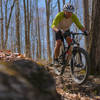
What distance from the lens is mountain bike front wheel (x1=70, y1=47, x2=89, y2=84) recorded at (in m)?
3.62

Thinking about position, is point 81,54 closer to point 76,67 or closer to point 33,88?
point 76,67

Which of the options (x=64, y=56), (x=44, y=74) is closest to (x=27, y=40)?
(x=64, y=56)

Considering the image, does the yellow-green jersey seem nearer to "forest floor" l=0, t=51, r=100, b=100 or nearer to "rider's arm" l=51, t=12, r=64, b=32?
"rider's arm" l=51, t=12, r=64, b=32

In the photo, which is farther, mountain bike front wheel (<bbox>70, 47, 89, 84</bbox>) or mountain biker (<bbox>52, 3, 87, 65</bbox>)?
mountain biker (<bbox>52, 3, 87, 65</bbox>)

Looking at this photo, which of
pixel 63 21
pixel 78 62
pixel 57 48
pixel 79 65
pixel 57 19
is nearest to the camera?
pixel 79 65

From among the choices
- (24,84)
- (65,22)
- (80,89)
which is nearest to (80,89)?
→ (80,89)

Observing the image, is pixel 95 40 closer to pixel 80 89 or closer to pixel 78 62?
pixel 78 62

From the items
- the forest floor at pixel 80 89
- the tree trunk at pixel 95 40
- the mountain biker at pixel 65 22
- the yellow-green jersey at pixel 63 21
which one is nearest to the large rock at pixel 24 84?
the forest floor at pixel 80 89

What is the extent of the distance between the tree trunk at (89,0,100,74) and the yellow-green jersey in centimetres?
36

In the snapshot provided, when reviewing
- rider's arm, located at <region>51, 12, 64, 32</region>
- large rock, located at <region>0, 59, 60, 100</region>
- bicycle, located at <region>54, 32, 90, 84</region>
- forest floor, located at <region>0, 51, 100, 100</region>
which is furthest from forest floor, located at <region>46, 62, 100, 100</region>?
large rock, located at <region>0, 59, 60, 100</region>

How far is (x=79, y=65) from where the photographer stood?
152 inches

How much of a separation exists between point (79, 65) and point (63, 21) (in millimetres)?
1261

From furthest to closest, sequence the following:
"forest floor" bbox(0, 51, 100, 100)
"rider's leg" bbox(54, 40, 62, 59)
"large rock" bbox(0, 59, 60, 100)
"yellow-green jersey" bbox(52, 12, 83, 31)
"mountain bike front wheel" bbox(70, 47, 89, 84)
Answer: "rider's leg" bbox(54, 40, 62, 59)
"yellow-green jersey" bbox(52, 12, 83, 31)
"mountain bike front wheel" bbox(70, 47, 89, 84)
"forest floor" bbox(0, 51, 100, 100)
"large rock" bbox(0, 59, 60, 100)

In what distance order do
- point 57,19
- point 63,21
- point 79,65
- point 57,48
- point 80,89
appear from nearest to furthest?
point 80,89
point 79,65
point 57,19
point 63,21
point 57,48
